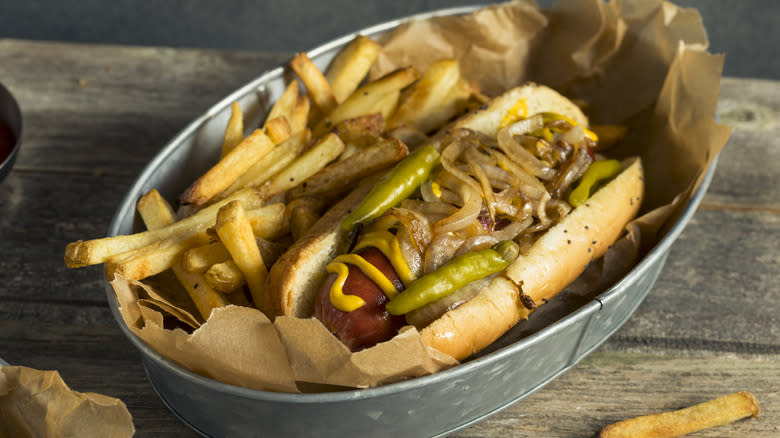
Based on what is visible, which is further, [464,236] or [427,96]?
[427,96]

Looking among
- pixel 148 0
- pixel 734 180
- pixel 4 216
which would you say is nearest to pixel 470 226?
pixel 734 180

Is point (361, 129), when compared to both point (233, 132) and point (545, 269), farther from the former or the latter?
point (545, 269)

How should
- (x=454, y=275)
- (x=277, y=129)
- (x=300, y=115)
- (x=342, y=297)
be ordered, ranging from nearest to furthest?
1. (x=342, y=297)
2. (x=454, y=275)
3. (x=277, y=129)
4. (x=300, y=115)

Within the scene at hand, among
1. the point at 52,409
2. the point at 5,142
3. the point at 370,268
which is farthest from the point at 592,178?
the point at 5,142

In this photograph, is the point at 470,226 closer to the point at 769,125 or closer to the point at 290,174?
the point at 290,174

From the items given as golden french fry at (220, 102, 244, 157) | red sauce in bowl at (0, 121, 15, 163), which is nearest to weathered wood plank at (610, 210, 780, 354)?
golden french fry at (220, 102, 244, 157)

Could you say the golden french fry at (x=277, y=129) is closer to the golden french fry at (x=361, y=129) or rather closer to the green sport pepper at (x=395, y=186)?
the golden french fry at (x=361, y=129)

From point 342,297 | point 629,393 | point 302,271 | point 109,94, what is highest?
point 342,297
